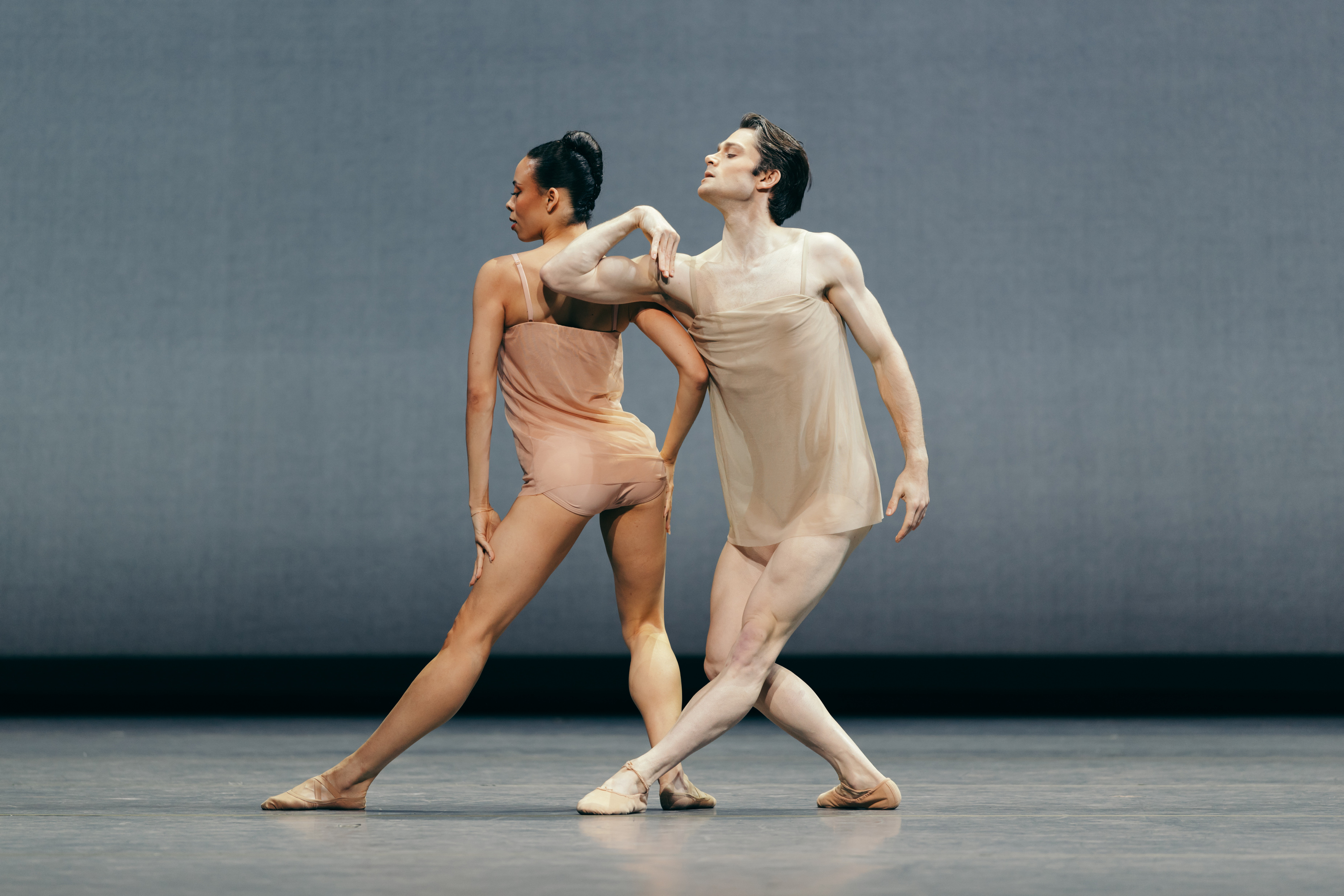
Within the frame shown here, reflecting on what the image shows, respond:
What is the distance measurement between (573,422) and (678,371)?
0.28 m

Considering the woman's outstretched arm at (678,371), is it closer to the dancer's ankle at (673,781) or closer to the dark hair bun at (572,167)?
the dark hair bun at (572,167)

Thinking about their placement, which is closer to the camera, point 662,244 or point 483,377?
point 662,244

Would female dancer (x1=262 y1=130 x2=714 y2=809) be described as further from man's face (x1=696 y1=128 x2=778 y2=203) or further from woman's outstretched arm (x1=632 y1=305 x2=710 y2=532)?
man's face (x1=696 y1=128 x2=778 y2=203)

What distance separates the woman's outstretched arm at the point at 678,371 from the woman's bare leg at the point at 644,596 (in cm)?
6

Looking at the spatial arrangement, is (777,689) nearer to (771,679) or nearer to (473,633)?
(771,679)

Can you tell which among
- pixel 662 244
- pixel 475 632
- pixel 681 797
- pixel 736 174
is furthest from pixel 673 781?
pixel 736 174

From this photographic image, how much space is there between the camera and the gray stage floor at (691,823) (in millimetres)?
2258

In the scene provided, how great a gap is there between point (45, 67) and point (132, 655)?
2.75m

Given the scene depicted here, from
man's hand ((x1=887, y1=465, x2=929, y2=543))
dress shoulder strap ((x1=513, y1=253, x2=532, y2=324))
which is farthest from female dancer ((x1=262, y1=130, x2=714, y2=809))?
man's hand ((x1=887, y1=465, x2=929, y2=543))

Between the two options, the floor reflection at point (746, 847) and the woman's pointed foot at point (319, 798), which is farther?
the woman's pointed foot at point (319, 798)

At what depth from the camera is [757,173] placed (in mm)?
3182

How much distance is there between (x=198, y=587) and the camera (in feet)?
20.9

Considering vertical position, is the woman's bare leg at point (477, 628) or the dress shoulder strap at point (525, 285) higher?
the dress shoulder strap at point (525, 285)

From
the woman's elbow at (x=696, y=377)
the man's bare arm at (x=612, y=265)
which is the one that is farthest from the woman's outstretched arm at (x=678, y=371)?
the man's bare arm at (x=612, y=265)
